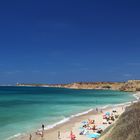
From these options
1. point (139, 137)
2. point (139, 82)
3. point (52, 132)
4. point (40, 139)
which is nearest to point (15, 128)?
point (52, 132)

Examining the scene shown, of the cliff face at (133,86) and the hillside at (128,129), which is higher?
the cliff face at (133,86)

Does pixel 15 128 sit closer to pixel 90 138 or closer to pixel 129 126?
pixel 90 138

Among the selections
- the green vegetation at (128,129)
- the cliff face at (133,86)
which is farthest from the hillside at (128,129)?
the cliff face at (133,86)

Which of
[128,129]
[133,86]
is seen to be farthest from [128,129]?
[133,86]

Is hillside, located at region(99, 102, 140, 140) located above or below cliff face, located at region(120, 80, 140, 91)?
below

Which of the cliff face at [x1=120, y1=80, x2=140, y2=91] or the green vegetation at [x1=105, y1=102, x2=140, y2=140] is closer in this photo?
the green vegetation at [x1=105, y1=102, x2=140, y2=140]

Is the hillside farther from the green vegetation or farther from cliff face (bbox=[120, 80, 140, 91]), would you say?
cliff face (bbox=[120, 80, 140, 91])

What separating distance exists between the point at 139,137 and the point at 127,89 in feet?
610

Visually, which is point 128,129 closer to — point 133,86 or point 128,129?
point 128,129

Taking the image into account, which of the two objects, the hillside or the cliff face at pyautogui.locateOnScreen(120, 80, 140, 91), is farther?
the cliff face at pyautogui.locateOnScreen(120, 80, 140, 91)

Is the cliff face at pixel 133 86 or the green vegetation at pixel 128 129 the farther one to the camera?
the cliff face at pixel 133 86

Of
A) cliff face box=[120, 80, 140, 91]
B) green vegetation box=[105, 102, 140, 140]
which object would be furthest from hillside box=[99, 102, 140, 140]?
cliff face box=[120, 80, 140, 91]

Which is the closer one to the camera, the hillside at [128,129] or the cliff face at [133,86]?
the hillside at [128,129]

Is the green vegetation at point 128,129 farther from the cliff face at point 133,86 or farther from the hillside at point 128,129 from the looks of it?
the cliff face at point 133,86
